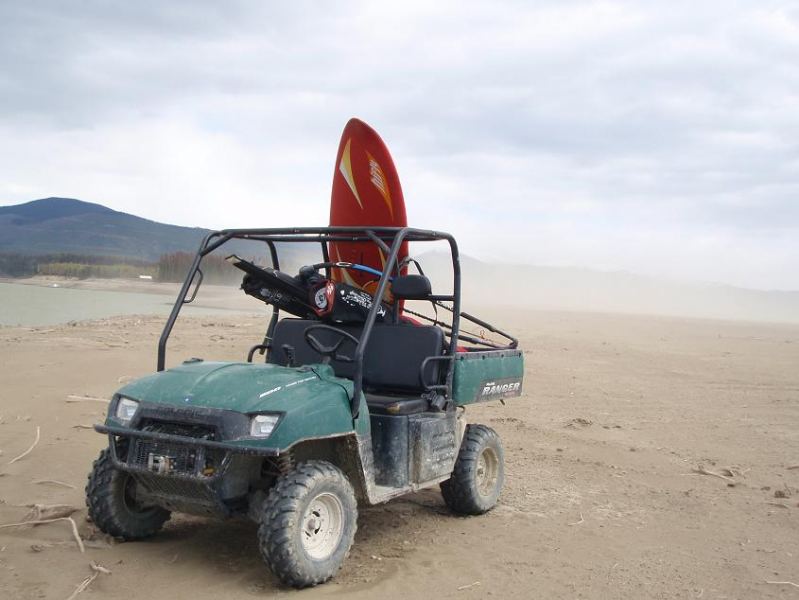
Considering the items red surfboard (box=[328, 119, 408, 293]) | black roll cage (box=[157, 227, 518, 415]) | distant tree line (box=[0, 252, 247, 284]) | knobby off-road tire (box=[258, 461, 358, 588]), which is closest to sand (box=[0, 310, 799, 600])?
knobby off-road tire (box=[258, 461, 358, 588])

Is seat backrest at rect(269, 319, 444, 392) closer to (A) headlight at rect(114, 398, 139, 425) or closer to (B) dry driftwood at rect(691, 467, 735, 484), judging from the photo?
(A) headlight at rect(114, 398, 139, 425)

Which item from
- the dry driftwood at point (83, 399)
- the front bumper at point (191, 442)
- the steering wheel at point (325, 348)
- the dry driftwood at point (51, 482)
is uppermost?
the steering wheel at point (325, 348)

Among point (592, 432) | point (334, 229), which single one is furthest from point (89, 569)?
point (592, 432)

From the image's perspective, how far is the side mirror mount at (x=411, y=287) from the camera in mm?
5445

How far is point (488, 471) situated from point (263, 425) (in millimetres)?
2708

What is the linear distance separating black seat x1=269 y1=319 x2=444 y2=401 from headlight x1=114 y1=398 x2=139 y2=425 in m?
1.29

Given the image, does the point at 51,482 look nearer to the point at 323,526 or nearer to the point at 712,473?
the point at 323,526

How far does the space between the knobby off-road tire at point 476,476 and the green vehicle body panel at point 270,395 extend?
139 cm

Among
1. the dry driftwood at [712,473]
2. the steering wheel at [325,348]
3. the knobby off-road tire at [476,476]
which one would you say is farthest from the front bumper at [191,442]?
the dry driftwood at [712,473]

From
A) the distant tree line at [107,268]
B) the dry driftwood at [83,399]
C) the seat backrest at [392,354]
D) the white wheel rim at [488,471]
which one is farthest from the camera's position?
the distant tree line at [107,268]

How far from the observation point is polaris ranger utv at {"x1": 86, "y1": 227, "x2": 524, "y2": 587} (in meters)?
4.58

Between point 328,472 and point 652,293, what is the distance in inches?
3206

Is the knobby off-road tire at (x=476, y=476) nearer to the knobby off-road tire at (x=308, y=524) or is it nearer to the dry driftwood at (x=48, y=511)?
the knobby off-road tire at (x=308, y=524)

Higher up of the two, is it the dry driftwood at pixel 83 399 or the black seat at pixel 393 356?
the black seat at pixel 393 356
